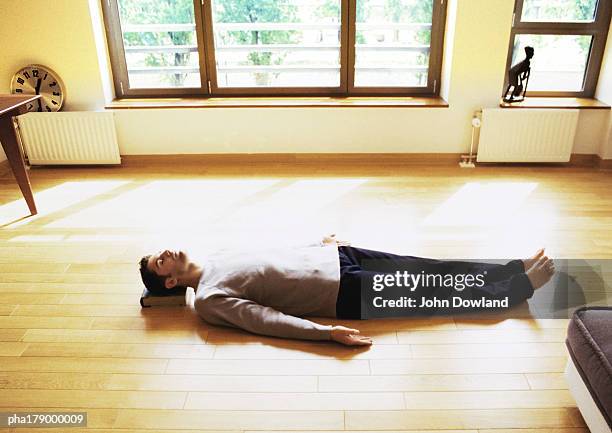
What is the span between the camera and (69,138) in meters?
3.91

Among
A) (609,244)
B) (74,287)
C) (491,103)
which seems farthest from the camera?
(491,103)

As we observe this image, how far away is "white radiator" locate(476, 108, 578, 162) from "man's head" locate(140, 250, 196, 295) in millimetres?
2646

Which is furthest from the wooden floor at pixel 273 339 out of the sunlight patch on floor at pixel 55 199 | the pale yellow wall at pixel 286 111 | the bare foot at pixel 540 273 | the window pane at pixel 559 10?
the window pane at pixel 559 10

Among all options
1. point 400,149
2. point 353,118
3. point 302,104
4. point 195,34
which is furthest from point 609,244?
point 195,34

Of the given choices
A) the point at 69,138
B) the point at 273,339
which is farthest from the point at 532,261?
the point at 69,138

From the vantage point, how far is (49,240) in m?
2.93

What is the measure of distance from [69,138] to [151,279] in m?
2.21

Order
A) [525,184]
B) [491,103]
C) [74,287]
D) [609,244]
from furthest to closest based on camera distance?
[491,103], [525,184], [609,244], [74,287]

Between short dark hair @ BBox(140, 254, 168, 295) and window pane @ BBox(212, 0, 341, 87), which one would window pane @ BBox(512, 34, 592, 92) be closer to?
window pane @ BBox(212, 0, 341, 87)

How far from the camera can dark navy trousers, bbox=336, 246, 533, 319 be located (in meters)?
2.13

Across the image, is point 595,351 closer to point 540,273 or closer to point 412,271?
point 540,273

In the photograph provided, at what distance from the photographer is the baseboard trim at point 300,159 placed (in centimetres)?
407

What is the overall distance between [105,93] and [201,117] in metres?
0.75

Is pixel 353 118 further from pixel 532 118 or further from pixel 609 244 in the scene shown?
pixel 609 244
